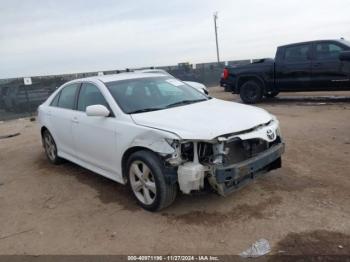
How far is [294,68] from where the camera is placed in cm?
1192

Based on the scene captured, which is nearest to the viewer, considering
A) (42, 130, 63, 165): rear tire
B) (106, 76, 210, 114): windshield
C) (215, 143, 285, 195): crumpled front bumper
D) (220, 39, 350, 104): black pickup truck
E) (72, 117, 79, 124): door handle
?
(215, 143, 285, 195): crumpled front bumper

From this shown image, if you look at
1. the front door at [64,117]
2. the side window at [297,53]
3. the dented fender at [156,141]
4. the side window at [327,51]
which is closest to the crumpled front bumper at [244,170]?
the dented fender at [156,141]

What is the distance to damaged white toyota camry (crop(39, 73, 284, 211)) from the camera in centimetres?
Answer: 396

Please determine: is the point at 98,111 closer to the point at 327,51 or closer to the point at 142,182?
the point at 142,182

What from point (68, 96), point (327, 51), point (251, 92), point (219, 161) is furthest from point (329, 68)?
point (219, 161)

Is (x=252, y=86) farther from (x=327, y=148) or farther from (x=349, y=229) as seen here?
(x=349, y=229)

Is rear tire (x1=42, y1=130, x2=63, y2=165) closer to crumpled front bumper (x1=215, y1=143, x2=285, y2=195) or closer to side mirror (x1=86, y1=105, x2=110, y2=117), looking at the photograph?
side mirror (x1=86, y1=105, x2=110, y2=117)

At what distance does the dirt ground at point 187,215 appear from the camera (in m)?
3.64

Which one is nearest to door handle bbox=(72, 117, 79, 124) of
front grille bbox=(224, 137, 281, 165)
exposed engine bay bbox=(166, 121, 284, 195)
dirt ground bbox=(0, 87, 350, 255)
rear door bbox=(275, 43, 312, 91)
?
dirt ground bbox=(0, 87, 350, 255)

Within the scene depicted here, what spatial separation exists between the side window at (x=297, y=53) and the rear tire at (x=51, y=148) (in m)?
8.18

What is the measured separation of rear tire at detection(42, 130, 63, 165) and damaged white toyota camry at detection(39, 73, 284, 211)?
30.7 inches

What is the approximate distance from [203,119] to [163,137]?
21.0 inches

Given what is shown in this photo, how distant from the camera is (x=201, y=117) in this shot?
4.34 m

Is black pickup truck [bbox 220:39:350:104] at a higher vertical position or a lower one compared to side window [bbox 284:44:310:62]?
lower
